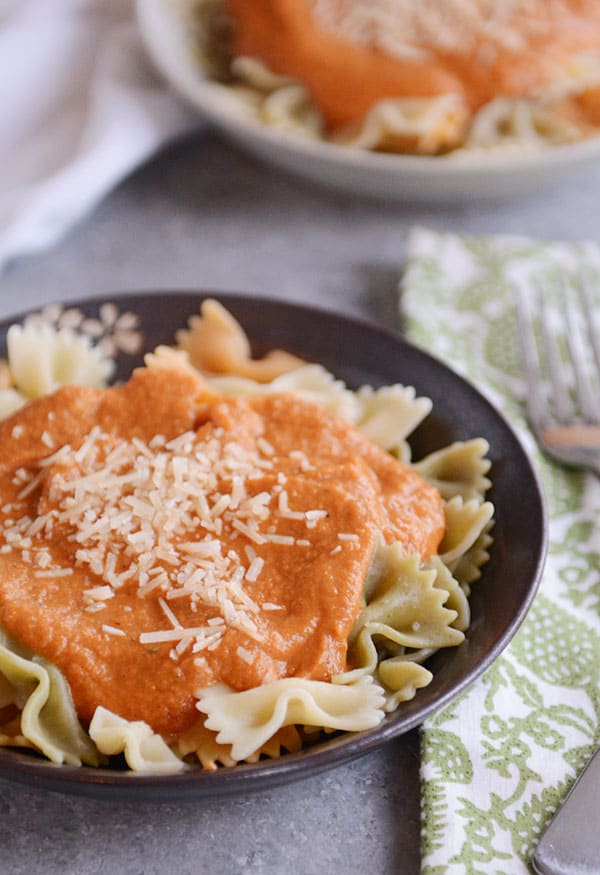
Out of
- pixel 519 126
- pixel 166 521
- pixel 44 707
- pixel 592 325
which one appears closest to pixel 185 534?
pixel 166 521

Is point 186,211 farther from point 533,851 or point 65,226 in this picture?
point 533,851

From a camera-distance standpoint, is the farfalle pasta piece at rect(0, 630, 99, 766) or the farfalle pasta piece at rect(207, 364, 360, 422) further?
the farfalle pasta piece at rect(207, 364, 360, 422)

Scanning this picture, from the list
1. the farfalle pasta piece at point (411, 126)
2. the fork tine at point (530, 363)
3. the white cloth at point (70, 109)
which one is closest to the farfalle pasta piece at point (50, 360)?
the white cloth at point (70, 109)

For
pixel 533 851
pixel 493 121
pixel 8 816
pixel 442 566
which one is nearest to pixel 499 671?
pixel 442 566

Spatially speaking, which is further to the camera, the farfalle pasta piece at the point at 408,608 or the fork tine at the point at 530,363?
the fork tine at the point at 530,363

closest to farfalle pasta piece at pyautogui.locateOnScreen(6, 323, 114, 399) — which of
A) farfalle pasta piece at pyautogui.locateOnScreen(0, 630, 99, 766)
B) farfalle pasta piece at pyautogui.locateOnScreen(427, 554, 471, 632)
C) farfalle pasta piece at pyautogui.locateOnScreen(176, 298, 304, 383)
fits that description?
farfalle pasta piece at pyautogui.locateOnScreen(176, 298, 304, 383)

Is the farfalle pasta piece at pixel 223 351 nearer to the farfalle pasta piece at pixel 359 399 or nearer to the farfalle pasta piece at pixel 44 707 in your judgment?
the farfalle pasta piece at pixel 359 399

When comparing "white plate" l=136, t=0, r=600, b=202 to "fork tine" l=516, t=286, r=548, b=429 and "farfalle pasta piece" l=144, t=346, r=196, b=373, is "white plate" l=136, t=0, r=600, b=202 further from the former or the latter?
"farfalle pasta piece" l=144, t=346, r=196, b=373
